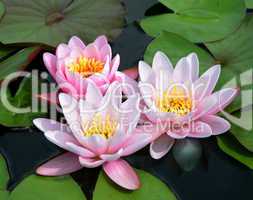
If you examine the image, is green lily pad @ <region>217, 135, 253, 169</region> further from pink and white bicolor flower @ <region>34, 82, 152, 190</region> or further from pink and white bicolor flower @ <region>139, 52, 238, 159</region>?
pink and white bicolor flower @ <region>34, 82, 152, 190</region>

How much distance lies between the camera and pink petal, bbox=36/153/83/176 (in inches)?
45.5

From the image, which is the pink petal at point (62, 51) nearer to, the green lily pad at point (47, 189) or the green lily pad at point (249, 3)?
the green lily pad at point (47, 189)

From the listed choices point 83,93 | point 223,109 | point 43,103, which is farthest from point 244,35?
point 43,103

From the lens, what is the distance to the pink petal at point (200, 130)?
1.16 metres

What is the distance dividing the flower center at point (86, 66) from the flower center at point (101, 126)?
0.50 feet

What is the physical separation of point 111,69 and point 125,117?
6.7 inches

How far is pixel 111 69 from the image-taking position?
1282mm

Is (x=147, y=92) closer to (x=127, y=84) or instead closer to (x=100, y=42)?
(x=127, y=84)

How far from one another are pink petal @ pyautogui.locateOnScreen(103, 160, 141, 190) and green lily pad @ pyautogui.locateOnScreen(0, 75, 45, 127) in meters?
0.29

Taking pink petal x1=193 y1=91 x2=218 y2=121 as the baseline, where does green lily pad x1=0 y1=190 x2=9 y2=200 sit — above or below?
below

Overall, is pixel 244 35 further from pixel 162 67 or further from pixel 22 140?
pixel 22 140

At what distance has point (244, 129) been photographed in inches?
48.4

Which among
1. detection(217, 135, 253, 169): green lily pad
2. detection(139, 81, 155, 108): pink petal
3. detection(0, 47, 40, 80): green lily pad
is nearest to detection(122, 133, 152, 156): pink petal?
detection(139, 81, 155, 108): pink petal

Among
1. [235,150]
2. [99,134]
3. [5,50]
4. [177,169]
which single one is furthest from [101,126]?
[5,50]
